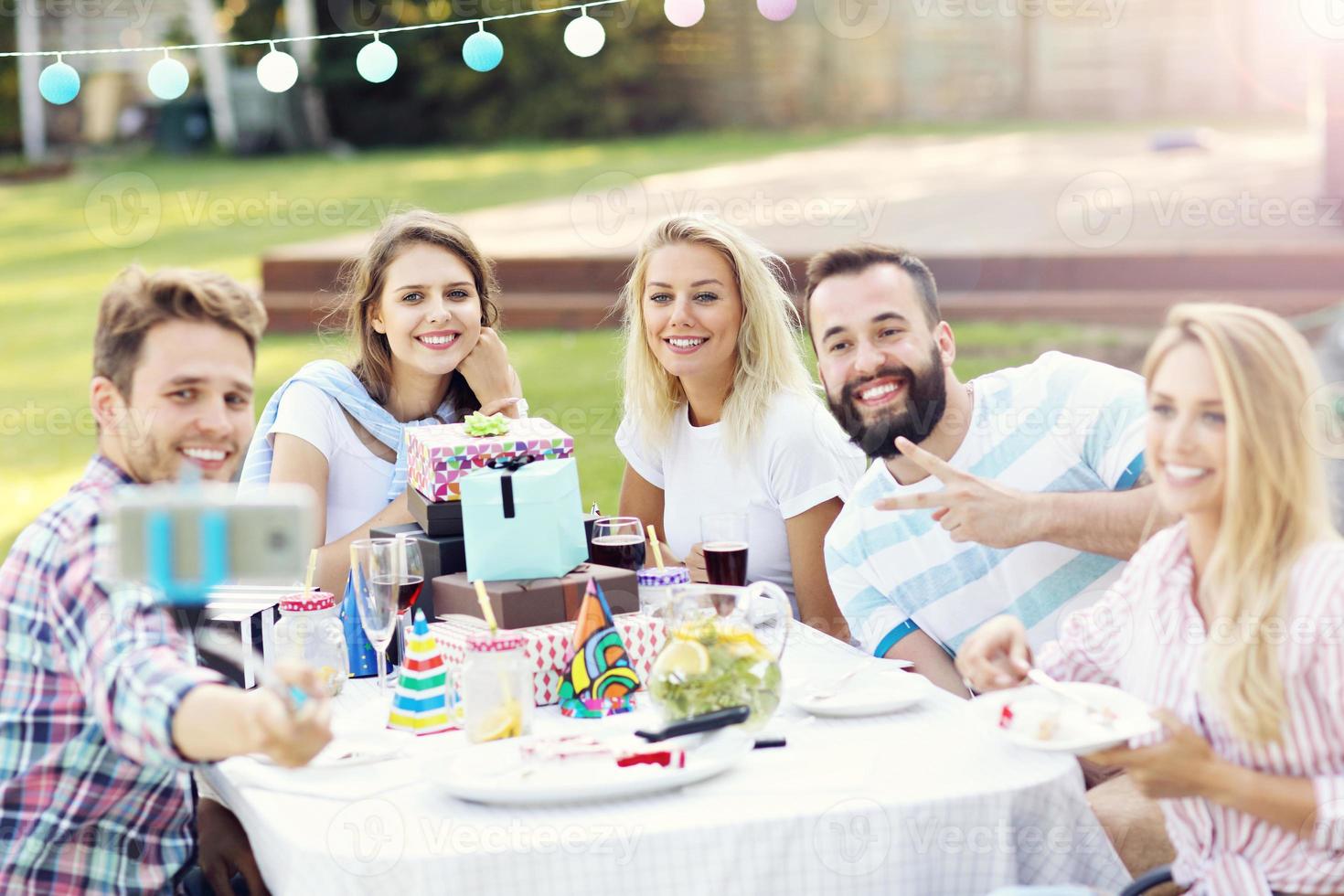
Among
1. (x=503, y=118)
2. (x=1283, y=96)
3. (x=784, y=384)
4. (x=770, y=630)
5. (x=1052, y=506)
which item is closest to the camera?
(x=770, y=630)

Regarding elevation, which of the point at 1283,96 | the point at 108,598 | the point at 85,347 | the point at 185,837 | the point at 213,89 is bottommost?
the point at 185,837

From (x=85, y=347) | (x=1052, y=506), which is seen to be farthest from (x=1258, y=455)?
(x=85, y=347)

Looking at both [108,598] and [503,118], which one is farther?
[503,118]

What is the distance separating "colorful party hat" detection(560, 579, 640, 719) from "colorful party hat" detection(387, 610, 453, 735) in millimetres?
206

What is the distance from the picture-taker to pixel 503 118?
794 inches

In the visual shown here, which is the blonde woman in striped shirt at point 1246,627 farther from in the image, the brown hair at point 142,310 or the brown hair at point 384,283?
the brown hair at point 384,283

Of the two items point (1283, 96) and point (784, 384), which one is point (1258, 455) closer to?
point (784, 384)

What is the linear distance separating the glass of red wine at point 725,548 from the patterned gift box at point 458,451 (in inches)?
13.3

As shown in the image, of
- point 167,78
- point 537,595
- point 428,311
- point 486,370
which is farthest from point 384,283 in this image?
point 537,595

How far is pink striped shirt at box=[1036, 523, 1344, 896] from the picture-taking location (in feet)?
6.47

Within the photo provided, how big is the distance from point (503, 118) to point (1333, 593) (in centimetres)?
1907

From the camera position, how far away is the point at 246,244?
1348cm

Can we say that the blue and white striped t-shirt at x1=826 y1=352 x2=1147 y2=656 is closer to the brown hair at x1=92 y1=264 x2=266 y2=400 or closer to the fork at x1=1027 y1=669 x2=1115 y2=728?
the fork at x1=1027 y1=669 x2=1115 y2=728

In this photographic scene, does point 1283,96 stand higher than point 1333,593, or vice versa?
point 1283,96
